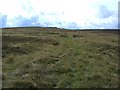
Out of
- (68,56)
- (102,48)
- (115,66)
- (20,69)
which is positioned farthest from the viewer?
(102,48)

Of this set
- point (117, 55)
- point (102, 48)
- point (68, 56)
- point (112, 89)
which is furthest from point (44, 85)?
point (102, 48)

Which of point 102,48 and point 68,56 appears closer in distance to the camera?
point 68,56

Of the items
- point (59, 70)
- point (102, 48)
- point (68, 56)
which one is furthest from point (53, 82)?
point (102, 48)

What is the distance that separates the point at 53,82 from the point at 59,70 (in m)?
3.67

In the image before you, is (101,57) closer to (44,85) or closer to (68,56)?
(68,56)

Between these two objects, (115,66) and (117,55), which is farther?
(117,55)

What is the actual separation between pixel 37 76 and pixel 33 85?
95.1 inches

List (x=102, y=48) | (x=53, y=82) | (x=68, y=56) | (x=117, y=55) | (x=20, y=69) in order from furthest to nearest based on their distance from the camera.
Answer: (x=102, y=48) → (x=117, y=55) → (x=68, y=56) → (x=20, y=69) → (x=53, y=82)

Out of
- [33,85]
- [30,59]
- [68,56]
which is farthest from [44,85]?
[68,56]

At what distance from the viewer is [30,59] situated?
3400cm

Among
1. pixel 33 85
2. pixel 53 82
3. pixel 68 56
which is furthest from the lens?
pixel 68 56

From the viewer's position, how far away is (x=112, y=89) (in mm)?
25281

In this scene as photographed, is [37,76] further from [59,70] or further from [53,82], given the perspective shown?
[59,70]

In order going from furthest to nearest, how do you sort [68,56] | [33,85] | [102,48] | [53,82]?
1. [102,48]
2. [68,56]
3. [53,82]
4. [33,85]
